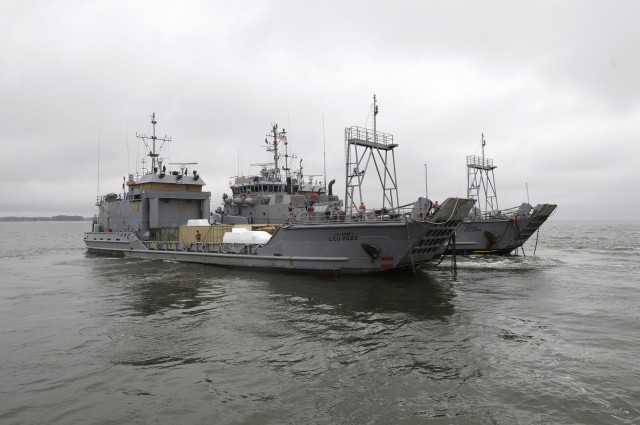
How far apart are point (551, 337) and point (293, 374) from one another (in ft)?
21.5

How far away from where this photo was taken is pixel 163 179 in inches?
1183

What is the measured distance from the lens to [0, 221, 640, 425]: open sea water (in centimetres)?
633

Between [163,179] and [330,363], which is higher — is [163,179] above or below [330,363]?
above

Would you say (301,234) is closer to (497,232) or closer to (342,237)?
(342,237)

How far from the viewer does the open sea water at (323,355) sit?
20.8ft

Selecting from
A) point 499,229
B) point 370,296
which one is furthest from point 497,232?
point 370,296

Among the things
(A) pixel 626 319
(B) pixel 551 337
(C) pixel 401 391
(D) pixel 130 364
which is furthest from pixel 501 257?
(D) pixel 130 364

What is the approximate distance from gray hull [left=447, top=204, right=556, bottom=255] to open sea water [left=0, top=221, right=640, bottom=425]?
12.8 meters

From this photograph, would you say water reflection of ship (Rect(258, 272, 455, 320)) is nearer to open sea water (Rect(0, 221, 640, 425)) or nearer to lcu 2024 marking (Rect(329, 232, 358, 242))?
open sea water (Rect(0, 221, 640, 425))

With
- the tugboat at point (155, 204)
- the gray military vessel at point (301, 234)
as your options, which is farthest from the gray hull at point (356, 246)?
the tugboat at point (155, 204)

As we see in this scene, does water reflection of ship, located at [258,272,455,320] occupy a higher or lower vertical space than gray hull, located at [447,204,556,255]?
lower

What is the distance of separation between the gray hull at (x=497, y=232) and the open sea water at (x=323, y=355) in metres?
12.8

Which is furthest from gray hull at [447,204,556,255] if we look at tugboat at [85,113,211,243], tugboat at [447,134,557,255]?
tugboat at [85,113,211,243]

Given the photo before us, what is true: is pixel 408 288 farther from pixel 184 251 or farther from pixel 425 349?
pixel 184 251
